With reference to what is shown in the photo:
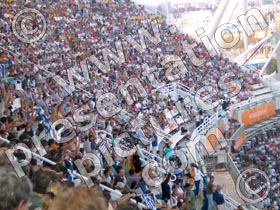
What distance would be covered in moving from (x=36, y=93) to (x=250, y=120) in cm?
858

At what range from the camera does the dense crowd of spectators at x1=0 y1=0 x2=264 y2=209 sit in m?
5.27

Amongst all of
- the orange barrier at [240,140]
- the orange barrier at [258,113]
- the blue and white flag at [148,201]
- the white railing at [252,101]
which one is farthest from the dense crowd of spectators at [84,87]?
the orange barrier at [240,140]

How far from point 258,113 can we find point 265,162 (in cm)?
306

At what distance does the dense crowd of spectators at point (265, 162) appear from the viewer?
11373mm

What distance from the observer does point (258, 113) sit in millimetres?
16781

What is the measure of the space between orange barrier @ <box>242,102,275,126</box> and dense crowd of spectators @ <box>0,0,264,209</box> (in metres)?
0.51

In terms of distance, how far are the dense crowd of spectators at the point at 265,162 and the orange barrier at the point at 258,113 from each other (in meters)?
0.51

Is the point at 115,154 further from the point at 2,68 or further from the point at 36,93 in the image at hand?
the point at 2,68

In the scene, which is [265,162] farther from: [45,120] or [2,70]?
[45,120]

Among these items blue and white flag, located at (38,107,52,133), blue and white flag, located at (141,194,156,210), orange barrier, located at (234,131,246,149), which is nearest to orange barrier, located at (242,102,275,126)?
orange barrier, located at (234,131,246,149)

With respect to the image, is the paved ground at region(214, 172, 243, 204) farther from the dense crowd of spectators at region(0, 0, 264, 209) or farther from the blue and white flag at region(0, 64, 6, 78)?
the blue and white flag at region(0, 64, 6, 78)

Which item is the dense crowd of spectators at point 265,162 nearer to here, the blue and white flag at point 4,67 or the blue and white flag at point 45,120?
the blue and white flag at point 45,120

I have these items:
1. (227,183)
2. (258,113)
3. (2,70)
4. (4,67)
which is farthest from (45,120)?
(258,113)

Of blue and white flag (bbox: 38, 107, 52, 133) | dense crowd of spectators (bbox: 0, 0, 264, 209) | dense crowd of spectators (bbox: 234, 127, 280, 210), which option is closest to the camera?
dense crowd of spectators (bbox: 0, 0, 264, 209)
